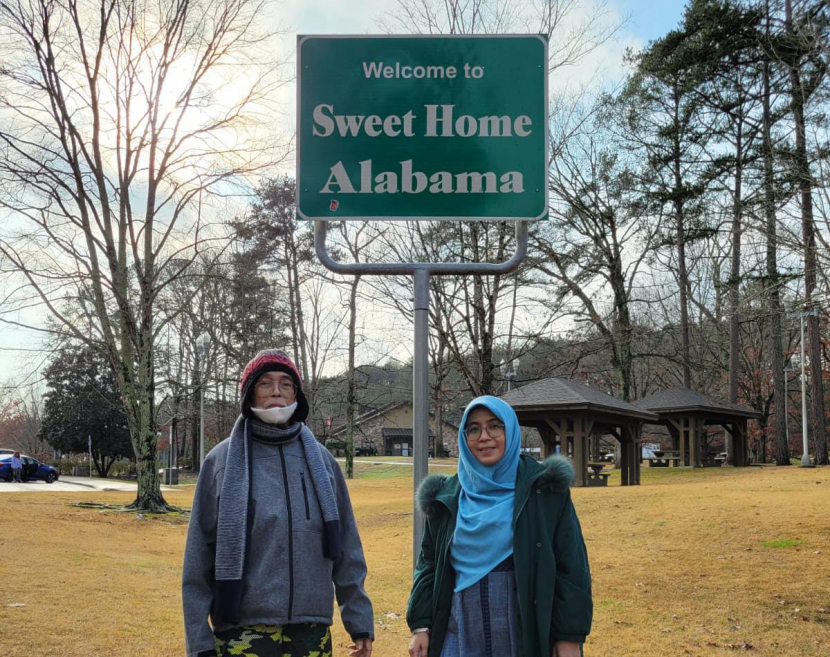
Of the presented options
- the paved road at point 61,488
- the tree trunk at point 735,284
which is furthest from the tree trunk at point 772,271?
the paved road at point 61,488

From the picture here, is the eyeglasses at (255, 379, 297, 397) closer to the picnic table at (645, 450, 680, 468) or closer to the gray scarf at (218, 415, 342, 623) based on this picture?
the gray scarf at (218, 415, 342, 623)

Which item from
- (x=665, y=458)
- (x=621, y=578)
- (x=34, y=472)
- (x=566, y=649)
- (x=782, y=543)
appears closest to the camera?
(x=566, y=649)

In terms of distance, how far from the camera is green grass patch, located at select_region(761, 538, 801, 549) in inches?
417

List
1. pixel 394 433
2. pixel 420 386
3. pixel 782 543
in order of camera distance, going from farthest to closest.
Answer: pixel 394 433 → pixel 782 543 → pixel 420 386

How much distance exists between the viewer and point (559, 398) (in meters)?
22.5

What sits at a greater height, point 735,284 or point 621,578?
point 735,284

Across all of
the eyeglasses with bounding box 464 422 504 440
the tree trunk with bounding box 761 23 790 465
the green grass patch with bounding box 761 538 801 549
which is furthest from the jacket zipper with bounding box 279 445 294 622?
the tree trunk with bounding box 761 23 790 465

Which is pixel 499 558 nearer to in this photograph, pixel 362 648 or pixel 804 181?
pixel 362 648

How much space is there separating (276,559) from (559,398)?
2013cm

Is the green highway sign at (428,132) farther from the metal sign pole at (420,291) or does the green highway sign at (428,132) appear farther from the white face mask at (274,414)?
the white face mask at (274,414)

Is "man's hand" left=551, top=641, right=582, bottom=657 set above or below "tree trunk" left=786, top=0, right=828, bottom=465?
below

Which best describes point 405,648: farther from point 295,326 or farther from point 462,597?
point 295,326

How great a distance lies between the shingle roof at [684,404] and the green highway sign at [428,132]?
28346 mm

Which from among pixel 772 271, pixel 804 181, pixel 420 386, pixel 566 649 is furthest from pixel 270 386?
pixel 772 271
